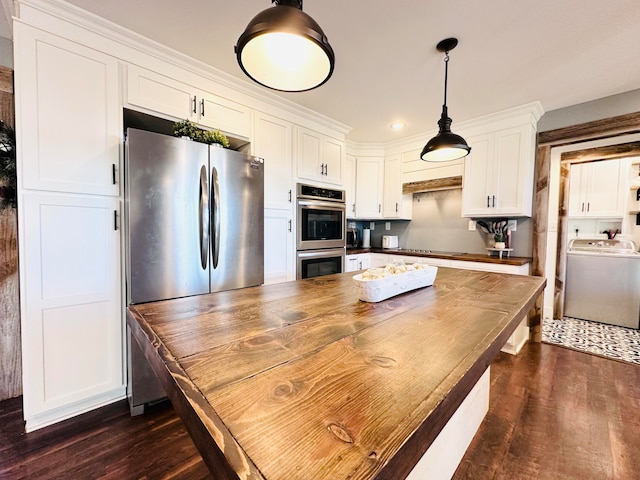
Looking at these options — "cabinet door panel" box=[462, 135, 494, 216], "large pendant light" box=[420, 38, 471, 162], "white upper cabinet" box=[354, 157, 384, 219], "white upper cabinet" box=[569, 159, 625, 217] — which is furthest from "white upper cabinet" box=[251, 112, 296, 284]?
"white upper cabinet" box=[569, 159, 625, 217]

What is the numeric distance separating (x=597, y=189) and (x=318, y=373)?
224 inches

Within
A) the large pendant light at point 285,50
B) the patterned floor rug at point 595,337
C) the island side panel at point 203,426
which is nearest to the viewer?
the island side panel at point 203,426

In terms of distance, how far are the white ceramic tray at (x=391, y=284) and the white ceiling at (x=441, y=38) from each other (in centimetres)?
147

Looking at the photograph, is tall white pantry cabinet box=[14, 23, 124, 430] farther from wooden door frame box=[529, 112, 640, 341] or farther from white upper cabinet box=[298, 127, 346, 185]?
wooden door frame box=[529, 112, 640, 341]

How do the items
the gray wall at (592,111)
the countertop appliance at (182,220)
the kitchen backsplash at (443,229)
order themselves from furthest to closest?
the kitchen backsplash at (443,229) → the gray wall at (592,111) → the countertop appliance at (182,220)

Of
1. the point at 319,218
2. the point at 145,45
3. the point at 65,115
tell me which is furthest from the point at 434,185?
the point at 65,115

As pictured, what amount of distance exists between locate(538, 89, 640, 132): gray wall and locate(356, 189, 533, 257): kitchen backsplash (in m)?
0.99

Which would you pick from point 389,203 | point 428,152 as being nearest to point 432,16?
point 428,152

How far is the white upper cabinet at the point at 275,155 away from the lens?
2.44 metres

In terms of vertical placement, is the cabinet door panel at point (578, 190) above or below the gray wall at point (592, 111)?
below

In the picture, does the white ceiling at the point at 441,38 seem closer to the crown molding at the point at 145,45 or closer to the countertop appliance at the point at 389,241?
the crown molding at the point at 145,45

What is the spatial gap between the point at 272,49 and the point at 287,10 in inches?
6.9

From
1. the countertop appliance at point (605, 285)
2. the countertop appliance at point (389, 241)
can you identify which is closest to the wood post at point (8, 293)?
the countertop appliance at point (389, 241)

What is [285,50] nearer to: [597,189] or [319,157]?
[319,157]
